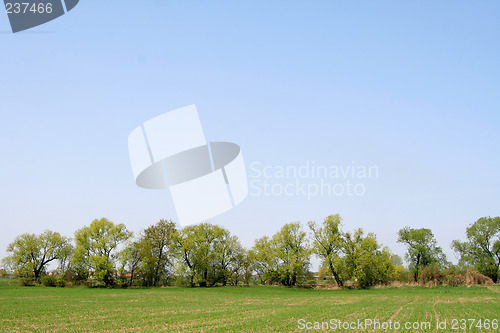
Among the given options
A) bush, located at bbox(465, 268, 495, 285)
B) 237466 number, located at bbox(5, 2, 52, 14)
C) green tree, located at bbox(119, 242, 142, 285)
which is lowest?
bush, located at bbox(465, 268, 495, 285)

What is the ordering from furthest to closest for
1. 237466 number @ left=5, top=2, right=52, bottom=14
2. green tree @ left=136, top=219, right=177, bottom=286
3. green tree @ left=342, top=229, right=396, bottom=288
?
green tree @ left=136, top=219, right=177, bottom=286
green tree @ left=342, top=229, right=396, bottom=288
237466 number @ left=5, top=2, right=52, bottom=14

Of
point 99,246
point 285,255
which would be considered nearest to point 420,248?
point 285,255

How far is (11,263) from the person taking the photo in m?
68.9

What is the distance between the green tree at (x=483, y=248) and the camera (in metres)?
70.8

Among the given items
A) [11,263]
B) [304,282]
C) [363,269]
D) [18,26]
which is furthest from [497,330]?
[11,263]

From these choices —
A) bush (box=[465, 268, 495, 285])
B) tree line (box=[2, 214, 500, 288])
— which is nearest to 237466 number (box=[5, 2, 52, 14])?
tree line (box=[2, 214, 500, 288])

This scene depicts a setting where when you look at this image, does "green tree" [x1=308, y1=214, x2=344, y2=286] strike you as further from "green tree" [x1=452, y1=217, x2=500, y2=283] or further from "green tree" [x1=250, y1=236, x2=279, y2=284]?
"green tree" [x1=452, y1=217, x2=500, y2=283]

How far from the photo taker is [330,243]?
6512 centimetres

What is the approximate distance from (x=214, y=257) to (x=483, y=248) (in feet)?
189

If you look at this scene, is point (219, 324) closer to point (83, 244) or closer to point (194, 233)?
point (194, 233)

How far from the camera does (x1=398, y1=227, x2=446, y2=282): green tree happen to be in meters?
79.6

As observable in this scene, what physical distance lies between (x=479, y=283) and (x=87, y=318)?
228ft

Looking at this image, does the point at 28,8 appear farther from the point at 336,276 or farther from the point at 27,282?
the point at 27,282

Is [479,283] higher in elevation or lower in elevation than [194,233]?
lower
